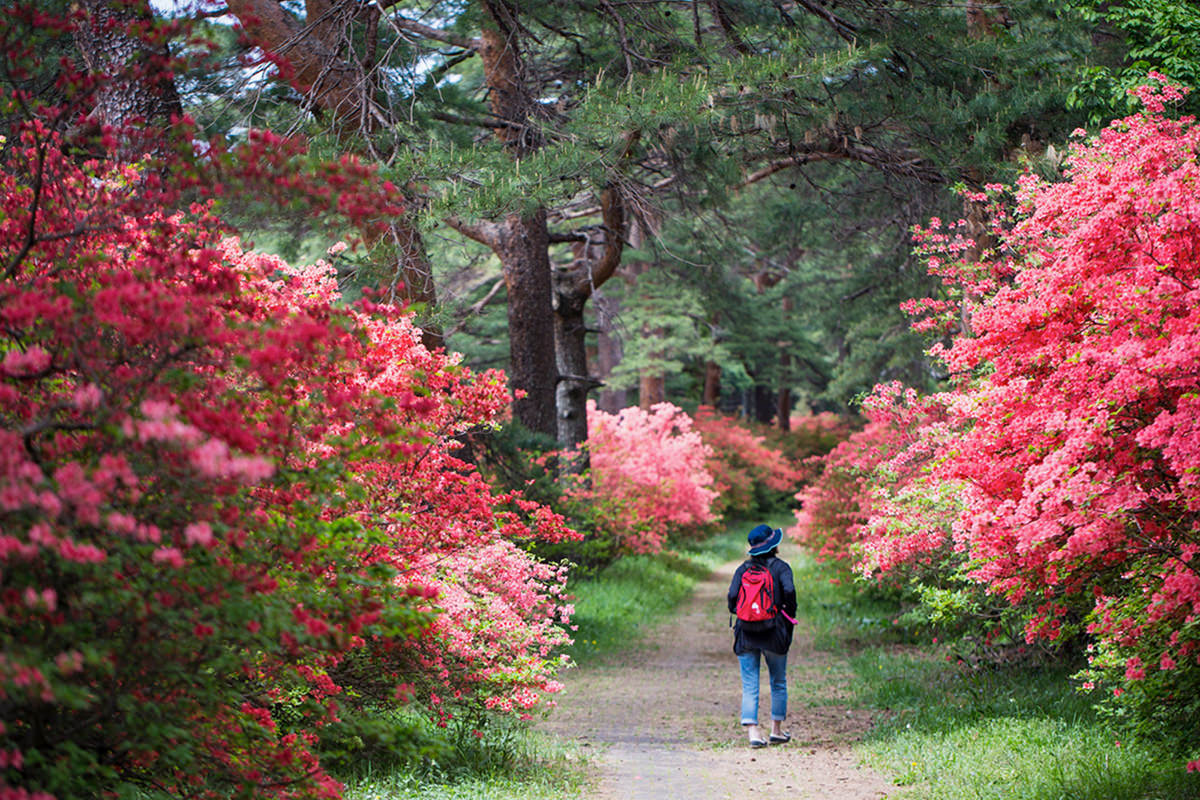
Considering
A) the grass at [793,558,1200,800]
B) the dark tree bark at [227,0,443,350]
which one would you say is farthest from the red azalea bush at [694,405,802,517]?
the dark tree bark at [227,0,443,350]

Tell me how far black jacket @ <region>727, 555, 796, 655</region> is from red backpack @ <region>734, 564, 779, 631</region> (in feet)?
0.16

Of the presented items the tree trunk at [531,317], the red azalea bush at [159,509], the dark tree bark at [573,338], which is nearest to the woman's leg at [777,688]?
the red azalea bush at [159,509]

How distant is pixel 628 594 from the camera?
49.9 ft

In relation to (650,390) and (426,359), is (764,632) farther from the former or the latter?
(650,390)

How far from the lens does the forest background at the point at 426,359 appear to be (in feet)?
8.79

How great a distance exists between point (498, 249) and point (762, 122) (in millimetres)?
5151

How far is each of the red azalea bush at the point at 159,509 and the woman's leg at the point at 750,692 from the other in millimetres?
4322

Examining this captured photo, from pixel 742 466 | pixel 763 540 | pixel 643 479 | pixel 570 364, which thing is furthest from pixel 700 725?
pixel 742 466

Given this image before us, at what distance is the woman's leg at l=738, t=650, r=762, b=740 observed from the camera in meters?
7.57

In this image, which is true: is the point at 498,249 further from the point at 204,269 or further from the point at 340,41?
the point at 204,269

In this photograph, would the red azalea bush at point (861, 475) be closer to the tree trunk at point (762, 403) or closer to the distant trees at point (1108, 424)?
the distant trees at point (1108, 424)

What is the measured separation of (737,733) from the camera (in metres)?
8.15

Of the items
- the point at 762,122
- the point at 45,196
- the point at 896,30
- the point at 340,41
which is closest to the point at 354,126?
the point at 340,41

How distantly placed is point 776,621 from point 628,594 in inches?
303
